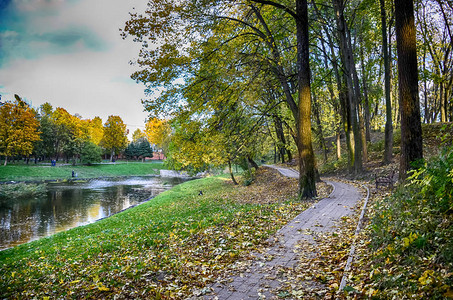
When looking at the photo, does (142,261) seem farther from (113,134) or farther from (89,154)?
(113,134)

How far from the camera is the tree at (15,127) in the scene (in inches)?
1415

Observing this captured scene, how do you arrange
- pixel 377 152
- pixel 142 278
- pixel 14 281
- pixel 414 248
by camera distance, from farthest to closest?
pixel 377 152 → pixel 14 281 → pixel 142 278 → pixel 414 248

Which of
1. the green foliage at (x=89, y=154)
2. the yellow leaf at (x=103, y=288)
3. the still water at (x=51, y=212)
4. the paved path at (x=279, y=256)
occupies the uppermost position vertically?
the green foliage at (x=89, y=154)

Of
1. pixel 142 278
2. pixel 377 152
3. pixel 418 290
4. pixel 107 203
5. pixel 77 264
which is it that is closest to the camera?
pixel 418 290

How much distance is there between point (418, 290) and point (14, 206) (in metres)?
26.4

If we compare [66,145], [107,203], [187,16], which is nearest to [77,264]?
[187,16]

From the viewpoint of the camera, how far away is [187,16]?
1071 centimetres

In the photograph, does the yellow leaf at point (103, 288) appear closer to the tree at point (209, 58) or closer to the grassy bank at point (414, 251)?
the grassy bank at point (414, 251)

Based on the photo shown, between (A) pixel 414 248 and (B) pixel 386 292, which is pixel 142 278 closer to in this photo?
(B) pixel 386 292

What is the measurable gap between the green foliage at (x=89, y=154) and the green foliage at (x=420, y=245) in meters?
55.6

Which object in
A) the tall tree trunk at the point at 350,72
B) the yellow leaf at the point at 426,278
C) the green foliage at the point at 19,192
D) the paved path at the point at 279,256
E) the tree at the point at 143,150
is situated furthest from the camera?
the tree at the point at 143,150

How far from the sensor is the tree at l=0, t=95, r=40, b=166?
35.9m

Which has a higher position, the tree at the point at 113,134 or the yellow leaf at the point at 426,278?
the tree at the point at 113,134

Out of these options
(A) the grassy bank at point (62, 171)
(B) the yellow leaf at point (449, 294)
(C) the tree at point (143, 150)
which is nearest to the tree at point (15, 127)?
(A) the grassy bank at point (62, 171)
